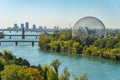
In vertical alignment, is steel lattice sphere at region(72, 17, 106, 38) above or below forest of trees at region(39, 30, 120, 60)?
above

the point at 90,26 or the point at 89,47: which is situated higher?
the point at 90,26

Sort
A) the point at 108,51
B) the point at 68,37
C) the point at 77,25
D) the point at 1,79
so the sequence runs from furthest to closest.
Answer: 1. the point at 77,25
2. the point at 68,37
3. the point at 108,51
4. the point at 1,79

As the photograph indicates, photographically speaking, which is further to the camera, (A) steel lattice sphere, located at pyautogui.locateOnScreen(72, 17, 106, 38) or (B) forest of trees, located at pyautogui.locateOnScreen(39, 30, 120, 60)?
(A) steel lattice sphere, located at pyautogui.locateOnScreen(72, 17, 106, 38)

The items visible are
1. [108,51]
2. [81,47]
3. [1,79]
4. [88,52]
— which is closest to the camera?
[1,79]

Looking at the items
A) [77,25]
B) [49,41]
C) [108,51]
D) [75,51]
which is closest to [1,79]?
[108,51]

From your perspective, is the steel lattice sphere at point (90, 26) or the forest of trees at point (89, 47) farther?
the steel lattice sphere at point (90, 26)

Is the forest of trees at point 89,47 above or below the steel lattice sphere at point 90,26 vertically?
below

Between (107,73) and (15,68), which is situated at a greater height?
(15,68)

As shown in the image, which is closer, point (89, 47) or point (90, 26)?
point (89, 47)

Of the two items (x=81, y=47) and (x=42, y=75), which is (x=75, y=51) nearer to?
(x=81, y=47)

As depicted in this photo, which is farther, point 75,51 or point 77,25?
point 77,25
